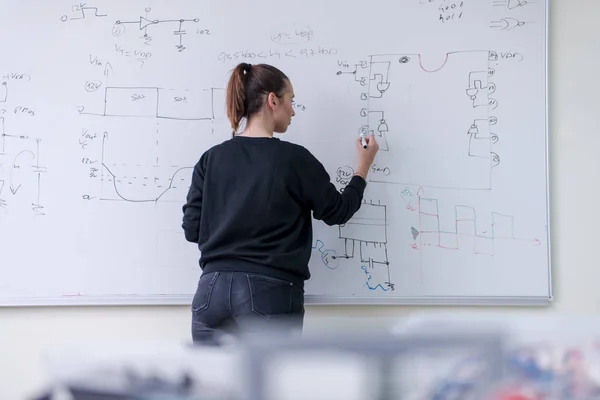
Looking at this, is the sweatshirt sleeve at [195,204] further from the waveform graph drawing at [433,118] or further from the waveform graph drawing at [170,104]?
the waveform graph drawing at [433,118]

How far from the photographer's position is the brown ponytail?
1.75m

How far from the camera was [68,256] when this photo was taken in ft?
7.04

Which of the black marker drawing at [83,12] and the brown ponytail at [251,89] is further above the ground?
the black marker drawing at [83,12]

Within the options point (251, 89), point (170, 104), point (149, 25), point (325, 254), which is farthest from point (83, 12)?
point (325, 254)

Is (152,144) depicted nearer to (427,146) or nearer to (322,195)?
(322,195)

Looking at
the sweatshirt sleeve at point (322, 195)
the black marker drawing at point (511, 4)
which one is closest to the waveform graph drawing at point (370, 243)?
the sweatshirt sleeve at point (322, 195)

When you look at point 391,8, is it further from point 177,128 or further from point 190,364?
point 190,364

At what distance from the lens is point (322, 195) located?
5.60 feet

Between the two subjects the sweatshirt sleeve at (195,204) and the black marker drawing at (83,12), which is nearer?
the sweatshirt sleeve at (195,204)

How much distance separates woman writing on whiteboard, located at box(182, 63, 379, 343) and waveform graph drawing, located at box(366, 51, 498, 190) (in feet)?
1.44

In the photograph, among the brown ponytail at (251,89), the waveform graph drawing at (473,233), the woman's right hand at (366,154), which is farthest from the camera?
the waveform graph drawing at (473,233)

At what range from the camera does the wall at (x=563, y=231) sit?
213 centimetres

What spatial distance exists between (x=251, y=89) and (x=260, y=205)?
0.36 metres

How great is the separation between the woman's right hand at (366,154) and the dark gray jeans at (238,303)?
0.51 m
